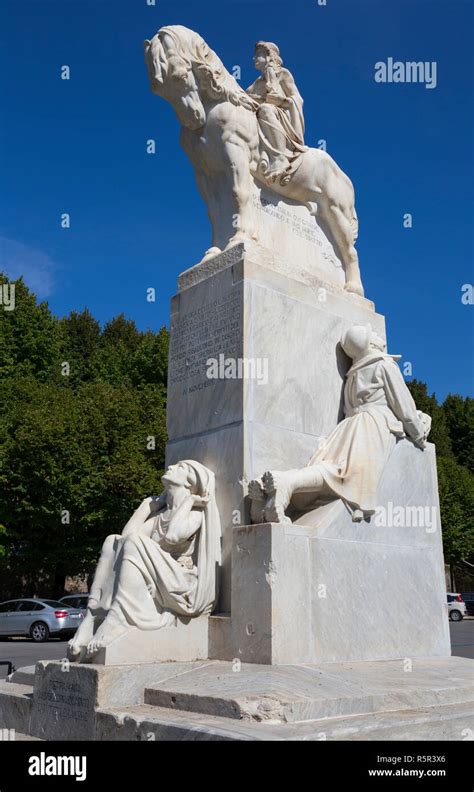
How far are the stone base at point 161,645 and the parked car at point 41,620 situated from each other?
63.6 ft

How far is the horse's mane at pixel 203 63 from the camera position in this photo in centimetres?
832

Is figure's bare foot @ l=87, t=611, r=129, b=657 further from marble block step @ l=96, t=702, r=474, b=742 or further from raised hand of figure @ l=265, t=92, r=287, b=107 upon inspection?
raised hand of figure @ l=265, t=92, r=287, b=107

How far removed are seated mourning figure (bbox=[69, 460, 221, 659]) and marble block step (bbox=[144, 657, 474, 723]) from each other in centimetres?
59

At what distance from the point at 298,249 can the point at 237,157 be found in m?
1.25

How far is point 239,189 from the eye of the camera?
328 inches

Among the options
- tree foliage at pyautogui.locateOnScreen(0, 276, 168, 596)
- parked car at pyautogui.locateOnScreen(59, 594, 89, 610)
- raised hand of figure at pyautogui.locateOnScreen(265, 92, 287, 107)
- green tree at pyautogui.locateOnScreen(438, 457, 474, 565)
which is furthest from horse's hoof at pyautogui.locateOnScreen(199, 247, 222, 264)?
green tree at pyautogui.locateOnScreen(438, 457, 474, 565)

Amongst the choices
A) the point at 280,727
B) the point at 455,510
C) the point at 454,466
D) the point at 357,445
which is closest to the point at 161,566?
the point at 280,727

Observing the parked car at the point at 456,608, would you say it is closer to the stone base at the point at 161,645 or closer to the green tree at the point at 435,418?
the green tree at the point at 435,418

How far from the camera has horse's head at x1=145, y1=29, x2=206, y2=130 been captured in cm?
824

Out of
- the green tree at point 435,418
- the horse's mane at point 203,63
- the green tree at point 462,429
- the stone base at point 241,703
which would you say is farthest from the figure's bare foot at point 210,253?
the green tree at point 462,429

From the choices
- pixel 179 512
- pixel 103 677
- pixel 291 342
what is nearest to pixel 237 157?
pixel 291 342

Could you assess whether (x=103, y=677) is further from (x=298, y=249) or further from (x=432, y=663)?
(x=298, y=249)

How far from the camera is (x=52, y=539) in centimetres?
2875
